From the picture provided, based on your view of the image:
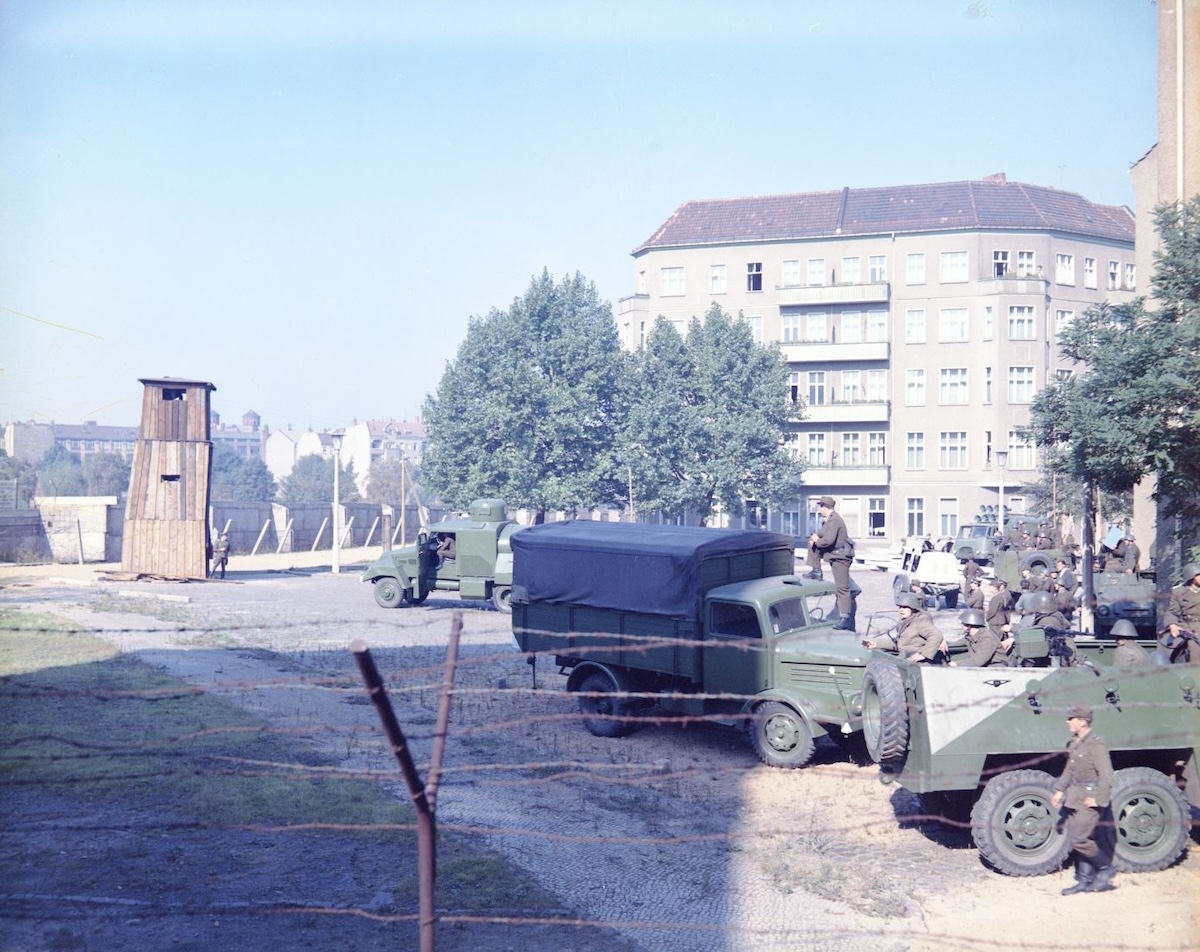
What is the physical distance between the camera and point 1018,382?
52188 mm

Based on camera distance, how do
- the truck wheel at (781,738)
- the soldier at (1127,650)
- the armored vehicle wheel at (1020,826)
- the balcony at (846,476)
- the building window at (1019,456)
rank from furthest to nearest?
the balcony at (846,476)
the building window at (1019,456)
the truck wheel at (781,738)
the soldier at (1127,650)
the armored vehicle wheel at (1020,826)

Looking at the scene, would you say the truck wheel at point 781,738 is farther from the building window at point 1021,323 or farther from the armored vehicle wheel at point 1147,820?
the building window at point 1021,323

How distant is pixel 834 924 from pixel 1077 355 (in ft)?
62.5

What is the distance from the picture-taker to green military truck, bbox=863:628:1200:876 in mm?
8492

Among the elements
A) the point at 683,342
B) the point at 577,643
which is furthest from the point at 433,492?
the point at 577,643

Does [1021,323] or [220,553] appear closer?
[220,553]

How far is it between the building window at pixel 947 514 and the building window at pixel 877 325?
8.59 metres

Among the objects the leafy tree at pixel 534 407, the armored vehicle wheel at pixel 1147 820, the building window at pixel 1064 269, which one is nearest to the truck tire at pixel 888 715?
the armored vehicle wheel at pixel 1147 820

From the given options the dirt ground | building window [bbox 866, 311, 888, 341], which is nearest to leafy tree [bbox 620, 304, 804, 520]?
building window [bbox 866, 311, 888, 341]

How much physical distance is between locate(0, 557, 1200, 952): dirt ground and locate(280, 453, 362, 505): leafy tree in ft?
252

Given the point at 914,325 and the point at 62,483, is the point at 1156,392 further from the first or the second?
the point at 62,483

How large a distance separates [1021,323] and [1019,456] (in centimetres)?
640

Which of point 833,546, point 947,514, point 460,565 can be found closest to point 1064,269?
point 947,514

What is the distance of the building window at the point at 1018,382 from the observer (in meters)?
52.1
